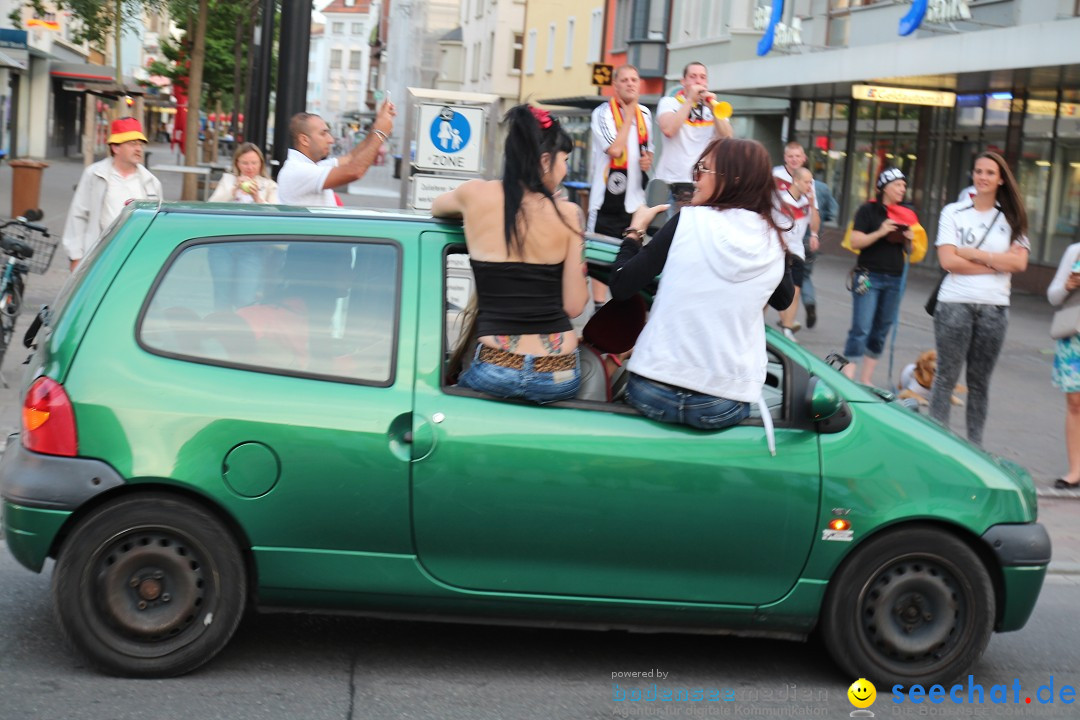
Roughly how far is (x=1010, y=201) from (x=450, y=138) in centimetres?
483

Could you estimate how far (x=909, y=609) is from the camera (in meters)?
4.79

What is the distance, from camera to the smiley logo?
15.6 ft

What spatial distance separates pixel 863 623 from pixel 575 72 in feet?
167

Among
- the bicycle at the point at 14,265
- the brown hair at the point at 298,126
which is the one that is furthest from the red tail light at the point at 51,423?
the bicycle at the point at 14,265

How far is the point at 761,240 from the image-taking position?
4770 millimetres

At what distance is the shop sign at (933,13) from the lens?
2256 centimetres

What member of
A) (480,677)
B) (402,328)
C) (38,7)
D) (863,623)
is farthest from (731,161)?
(38,7)

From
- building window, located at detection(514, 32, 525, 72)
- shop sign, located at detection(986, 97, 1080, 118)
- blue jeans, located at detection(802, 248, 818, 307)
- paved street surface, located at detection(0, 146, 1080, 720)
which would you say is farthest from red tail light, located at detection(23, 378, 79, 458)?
building window, located at detection(514, 32, 525, 72)

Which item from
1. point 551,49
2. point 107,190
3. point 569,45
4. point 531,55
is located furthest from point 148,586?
point 531,55

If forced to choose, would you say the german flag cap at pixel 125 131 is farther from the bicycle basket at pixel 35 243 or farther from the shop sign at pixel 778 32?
the shop sign at pixel 778 32

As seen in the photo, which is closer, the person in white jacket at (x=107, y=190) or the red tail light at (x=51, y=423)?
the red tail light at (x=51, y=423)

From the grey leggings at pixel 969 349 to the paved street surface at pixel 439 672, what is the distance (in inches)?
91.9

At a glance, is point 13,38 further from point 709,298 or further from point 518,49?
point 709,298

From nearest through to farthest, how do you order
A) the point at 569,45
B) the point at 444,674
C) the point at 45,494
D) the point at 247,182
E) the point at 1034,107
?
the point at 45,494 → the point at 444,674 → the point at 247,182 → the point at 1034,107 → the point at 569,45
